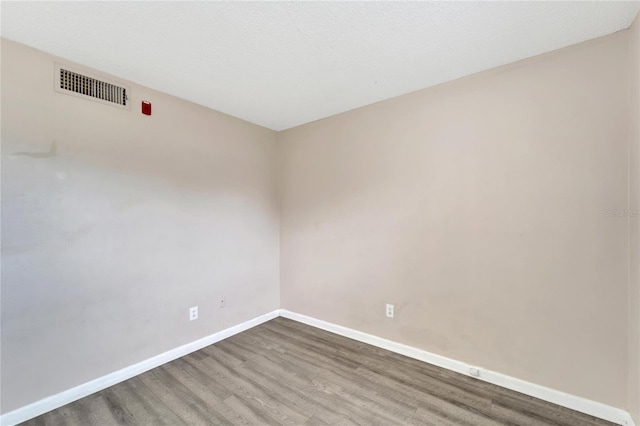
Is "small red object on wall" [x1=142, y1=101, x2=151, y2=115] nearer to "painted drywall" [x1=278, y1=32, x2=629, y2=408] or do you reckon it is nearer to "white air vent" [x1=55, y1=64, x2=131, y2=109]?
"white air vent" [x1=55, y1=64, x2=131, y2=109]

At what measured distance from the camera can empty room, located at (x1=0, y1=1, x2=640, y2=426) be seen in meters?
1.57

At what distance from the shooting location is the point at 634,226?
1506 millimetres

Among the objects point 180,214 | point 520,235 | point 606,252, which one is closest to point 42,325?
point 180,214

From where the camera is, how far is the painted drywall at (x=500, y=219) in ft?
5.32

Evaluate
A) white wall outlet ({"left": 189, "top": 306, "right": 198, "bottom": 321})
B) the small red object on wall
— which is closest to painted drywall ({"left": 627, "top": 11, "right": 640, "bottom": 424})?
white wall outlet ({"left": 189, "top": 306, "right": 198, "bottom": 321})

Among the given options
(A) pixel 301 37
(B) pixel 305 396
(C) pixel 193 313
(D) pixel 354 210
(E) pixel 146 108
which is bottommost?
(B) pixel 305 396

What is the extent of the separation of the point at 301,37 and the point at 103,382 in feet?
9.04

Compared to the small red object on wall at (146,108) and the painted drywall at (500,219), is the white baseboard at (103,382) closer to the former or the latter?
the painted drywall at (500,219)

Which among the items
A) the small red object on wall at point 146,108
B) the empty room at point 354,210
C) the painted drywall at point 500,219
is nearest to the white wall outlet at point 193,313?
the empty room at point 354,210

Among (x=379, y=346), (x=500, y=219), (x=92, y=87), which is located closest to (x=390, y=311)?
(x=379, y=346)

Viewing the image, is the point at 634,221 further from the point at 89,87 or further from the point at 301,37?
the point at 89,87

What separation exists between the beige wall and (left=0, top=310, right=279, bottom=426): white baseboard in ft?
9.81

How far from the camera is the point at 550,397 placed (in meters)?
1.76

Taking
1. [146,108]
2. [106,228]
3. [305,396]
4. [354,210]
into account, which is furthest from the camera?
[354,210]
